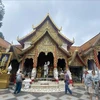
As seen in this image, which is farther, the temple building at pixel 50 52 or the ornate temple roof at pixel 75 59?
the ornate temple roof at pixel 75 59

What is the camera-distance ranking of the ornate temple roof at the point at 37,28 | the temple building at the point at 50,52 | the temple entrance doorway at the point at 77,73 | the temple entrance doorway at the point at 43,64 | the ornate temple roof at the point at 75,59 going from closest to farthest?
the temple building at the point at 50,52, the ornate temple roof at the point at 75,59, the temple entrance doorway at the point at 43,64, the temple entrance doorway at the point at 77,73, the ornate temple roof at the point at 37,28

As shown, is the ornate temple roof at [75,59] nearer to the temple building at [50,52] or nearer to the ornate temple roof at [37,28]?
the temple building at [50,52]

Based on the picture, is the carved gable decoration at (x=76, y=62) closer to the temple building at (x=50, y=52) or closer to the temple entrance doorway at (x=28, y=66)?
the temple building at (x=50, y=52)

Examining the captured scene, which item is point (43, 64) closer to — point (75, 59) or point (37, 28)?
point (75, 59)

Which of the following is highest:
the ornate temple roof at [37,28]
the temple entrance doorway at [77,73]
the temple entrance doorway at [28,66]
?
the ornate temple roof at [37,28]

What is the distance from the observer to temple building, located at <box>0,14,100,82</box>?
1065 centimetres

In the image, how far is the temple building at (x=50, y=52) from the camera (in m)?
10.6

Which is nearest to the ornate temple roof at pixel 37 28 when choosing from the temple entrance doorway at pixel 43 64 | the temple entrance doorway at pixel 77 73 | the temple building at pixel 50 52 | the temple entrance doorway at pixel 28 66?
the temple building at pixel 50 52

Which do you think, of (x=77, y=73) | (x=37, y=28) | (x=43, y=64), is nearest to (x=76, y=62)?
(x=77, y=73)

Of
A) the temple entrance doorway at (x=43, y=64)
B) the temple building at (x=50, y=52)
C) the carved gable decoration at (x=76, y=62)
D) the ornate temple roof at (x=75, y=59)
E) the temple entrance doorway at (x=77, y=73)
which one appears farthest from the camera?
the temple entrance doorway at (x=77, y=73)

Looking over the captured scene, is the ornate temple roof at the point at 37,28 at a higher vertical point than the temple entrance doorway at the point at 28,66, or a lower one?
higher

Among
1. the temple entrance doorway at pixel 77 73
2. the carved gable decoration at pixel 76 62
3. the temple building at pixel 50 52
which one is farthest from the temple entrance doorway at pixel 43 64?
the carved gable decoration at pixel 76 62

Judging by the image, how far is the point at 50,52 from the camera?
1140 cm

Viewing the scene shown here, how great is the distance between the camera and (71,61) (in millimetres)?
11000
